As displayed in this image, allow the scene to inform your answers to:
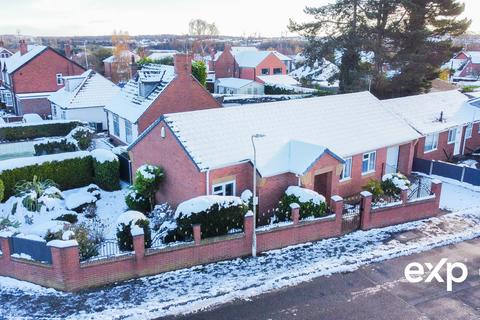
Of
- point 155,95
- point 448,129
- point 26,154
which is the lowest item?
point 26,154

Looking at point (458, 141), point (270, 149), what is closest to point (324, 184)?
point (270, 149)

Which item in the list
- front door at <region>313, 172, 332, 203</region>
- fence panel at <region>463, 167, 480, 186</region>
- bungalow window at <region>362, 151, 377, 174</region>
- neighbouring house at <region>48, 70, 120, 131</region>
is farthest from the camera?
neighbouring house at <region>48, 70, 120, 131</region>

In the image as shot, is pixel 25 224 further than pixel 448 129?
No

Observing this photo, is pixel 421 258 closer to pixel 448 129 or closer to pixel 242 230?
pixel 242 230

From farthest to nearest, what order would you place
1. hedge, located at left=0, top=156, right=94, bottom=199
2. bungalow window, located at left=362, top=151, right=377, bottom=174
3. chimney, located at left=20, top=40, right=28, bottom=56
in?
chimney, located at left=20, top=40, right=28, bottom=56
bungalow window, located at left=362, top=151, right=377, bottom=174
hedge, located at left=0, top=156, right=94, bottom=199

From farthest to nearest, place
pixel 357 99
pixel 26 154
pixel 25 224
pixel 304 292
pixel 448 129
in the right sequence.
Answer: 1. pixel 26 154
2. pixel 448 129
3. pixel 357 99
4. pixel 25 224
5. pixel 304 292

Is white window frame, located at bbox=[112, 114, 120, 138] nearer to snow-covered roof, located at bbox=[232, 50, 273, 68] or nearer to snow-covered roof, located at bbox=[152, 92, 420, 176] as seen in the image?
snow-covered roof, located at bbox=[152, 92, 420, 176]

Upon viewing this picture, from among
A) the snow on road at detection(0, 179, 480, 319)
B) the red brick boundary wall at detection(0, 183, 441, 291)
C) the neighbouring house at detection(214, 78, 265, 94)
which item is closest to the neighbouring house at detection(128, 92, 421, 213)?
the red brick boundary wall at detection(0, 183, 441, 291)

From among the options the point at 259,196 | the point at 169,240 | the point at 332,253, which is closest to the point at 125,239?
the point at 169,240
